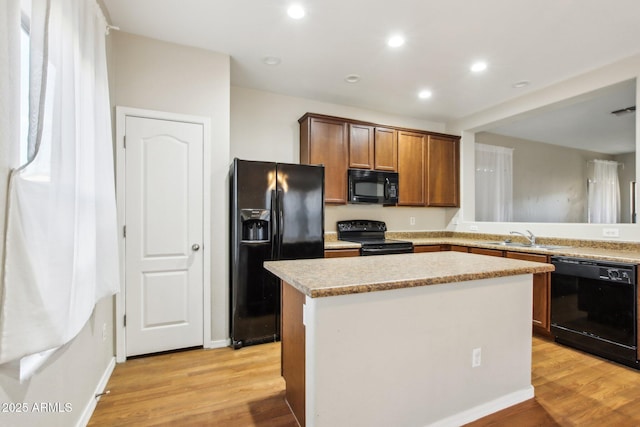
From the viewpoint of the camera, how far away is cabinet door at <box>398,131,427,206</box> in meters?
4.26

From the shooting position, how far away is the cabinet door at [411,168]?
4.26 m

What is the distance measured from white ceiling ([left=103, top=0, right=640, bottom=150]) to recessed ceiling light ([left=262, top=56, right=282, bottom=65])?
0.05 metres

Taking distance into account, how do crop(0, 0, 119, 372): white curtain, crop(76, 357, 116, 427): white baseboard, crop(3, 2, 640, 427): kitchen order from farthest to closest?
crop(3, 2, 640, 427): kitchen → crop(76, 357, 116, 427): white baseboard → crop(0, 0, 119, 372): white curtain

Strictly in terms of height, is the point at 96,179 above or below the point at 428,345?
above

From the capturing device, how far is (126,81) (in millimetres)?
2568

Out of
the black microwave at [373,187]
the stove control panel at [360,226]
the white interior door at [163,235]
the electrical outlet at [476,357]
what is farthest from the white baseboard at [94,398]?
the black microwave at [373,187]

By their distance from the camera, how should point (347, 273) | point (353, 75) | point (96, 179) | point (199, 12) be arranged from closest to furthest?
point (347, 273) → point (96, 179) → point (199, 12) → point (353, 75)

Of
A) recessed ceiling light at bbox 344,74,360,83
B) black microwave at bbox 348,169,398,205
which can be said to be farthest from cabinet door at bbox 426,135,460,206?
recessed ceiling light at bbox 344,74,360,83

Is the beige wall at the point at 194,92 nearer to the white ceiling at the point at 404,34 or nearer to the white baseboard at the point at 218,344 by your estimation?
the white baseboard at the point at 218,344

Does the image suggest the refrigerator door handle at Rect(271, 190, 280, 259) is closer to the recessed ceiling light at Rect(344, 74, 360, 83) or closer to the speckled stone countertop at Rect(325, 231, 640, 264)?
the speckled stone countertop at Rect(325, 231, 640, 264)

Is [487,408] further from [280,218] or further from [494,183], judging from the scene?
[494,183]

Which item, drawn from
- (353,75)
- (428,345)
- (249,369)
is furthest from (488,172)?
(249,369)

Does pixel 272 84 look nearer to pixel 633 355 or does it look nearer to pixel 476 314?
pixel 476 314

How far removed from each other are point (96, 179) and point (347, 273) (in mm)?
1555
